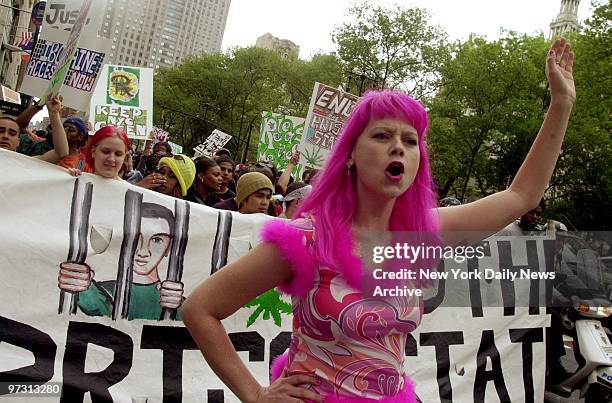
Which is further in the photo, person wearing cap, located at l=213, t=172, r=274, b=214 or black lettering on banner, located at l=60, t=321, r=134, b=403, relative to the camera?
person wearing cap, located at l=213, t=172, r=274, b=214

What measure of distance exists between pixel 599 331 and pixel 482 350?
3.83 feet

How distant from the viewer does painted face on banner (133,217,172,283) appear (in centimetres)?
362

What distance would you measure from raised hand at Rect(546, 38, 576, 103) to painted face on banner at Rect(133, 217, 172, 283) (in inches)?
100

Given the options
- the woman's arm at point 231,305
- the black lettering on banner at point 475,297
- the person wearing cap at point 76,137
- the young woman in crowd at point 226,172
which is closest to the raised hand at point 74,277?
the person wearing cap at point 76,137

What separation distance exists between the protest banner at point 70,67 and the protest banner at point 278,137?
8.08 meters

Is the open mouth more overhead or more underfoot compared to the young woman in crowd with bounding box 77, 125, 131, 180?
more underfoot

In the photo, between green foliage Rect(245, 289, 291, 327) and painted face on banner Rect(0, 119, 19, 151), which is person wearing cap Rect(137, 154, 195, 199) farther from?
green foliage Rect(245, 289, 291, 327)

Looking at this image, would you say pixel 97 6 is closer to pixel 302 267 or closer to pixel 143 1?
pixel 302 267

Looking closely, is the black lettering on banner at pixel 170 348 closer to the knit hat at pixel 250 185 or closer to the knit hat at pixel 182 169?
the knit hat at pixel 250 185

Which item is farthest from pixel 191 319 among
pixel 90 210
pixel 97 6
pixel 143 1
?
pixel 143 1

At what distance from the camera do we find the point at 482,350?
4160 millimetres

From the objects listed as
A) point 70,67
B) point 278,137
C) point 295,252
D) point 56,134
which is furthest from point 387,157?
point 278,137

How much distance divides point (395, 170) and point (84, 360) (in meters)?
2.47

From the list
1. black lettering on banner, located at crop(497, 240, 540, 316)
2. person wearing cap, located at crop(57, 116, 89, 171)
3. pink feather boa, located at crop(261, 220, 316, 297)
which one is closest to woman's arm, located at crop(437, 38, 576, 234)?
pink feather boa, located at crop(261, 220, 316, 297)
